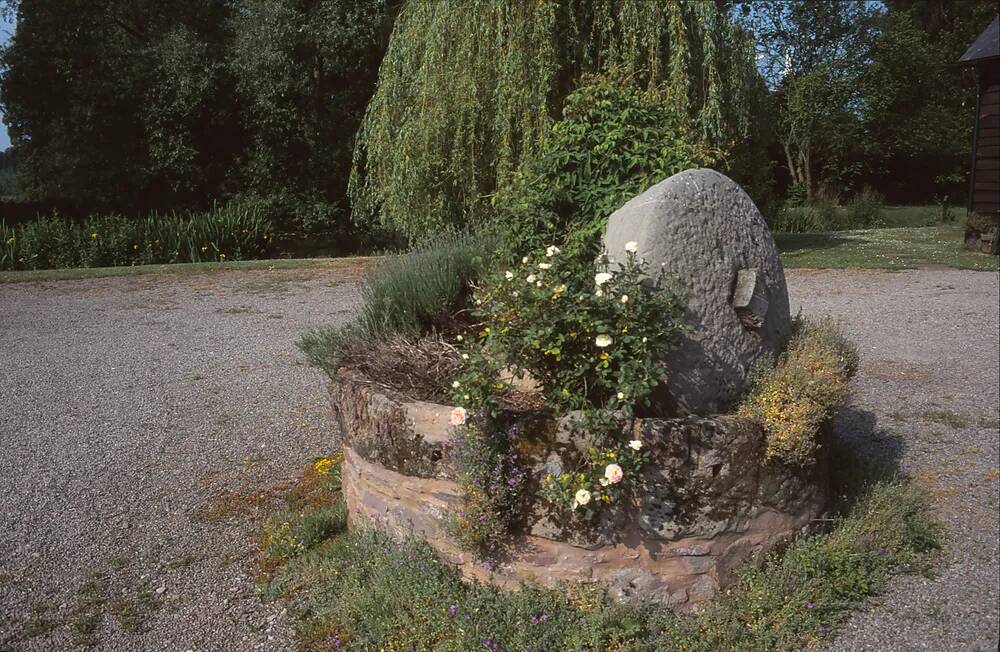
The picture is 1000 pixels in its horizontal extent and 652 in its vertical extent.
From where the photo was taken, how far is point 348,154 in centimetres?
1675

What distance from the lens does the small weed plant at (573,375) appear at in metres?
2.92

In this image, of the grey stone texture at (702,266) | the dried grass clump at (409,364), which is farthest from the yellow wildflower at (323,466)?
the grey stone texture at (702,266)

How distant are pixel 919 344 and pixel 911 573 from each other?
12.0 ft

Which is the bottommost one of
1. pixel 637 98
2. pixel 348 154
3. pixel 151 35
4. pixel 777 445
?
pixel 777 445

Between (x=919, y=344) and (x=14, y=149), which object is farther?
(x=14, y=149)

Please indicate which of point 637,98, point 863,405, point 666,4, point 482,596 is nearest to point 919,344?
point 863,405

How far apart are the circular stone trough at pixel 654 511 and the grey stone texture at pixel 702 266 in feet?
0.93

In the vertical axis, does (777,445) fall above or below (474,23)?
below

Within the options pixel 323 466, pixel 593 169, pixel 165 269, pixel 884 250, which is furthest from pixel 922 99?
pixel 323 466

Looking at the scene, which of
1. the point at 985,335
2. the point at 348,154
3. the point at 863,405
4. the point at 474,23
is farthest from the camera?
the point at 348,154

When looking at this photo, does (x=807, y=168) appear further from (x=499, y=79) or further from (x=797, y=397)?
(x=797, y=397)

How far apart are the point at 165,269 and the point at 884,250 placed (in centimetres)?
1095

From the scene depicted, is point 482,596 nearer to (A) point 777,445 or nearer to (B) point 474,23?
(A) point 777,445

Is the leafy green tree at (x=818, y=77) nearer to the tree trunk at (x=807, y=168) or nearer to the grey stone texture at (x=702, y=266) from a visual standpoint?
the tree trunk at (x=807, y=168)
